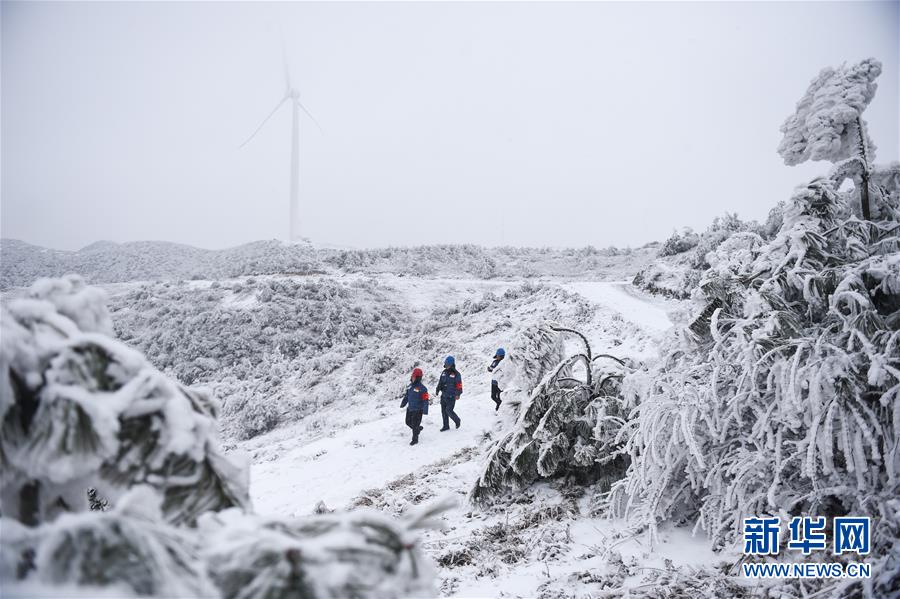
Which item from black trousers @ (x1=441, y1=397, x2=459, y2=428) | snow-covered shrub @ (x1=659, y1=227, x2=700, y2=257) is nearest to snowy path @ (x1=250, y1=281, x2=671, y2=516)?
black trousers @ (x1=441, y1=397, x2=459, y2=428)

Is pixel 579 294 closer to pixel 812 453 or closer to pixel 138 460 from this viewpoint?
pixel 812 453

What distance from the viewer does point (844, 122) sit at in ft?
18.0

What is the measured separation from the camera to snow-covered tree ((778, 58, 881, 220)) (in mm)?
5379

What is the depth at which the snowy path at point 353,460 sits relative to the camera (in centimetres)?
833

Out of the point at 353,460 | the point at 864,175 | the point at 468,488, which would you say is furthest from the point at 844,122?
the point at 353,460

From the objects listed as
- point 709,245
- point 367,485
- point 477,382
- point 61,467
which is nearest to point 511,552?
point 367,485

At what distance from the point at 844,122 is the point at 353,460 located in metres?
9.43

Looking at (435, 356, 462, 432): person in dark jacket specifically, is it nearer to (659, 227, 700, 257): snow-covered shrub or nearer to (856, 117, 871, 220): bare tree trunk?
(856, 117, 871, 220): bare tree trunk

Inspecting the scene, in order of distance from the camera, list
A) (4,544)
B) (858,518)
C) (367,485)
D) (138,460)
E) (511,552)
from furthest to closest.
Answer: (367,485) → (511,552) → (858,518) → (138,460) → (4,544)

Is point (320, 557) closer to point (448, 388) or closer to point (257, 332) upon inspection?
point (448, 388)

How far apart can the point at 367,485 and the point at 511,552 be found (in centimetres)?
399

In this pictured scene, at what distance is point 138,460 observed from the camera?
173 centimetres

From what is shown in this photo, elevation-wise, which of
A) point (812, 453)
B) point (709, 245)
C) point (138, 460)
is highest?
point (709, 245)

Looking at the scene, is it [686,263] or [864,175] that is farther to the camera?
[686,263]
